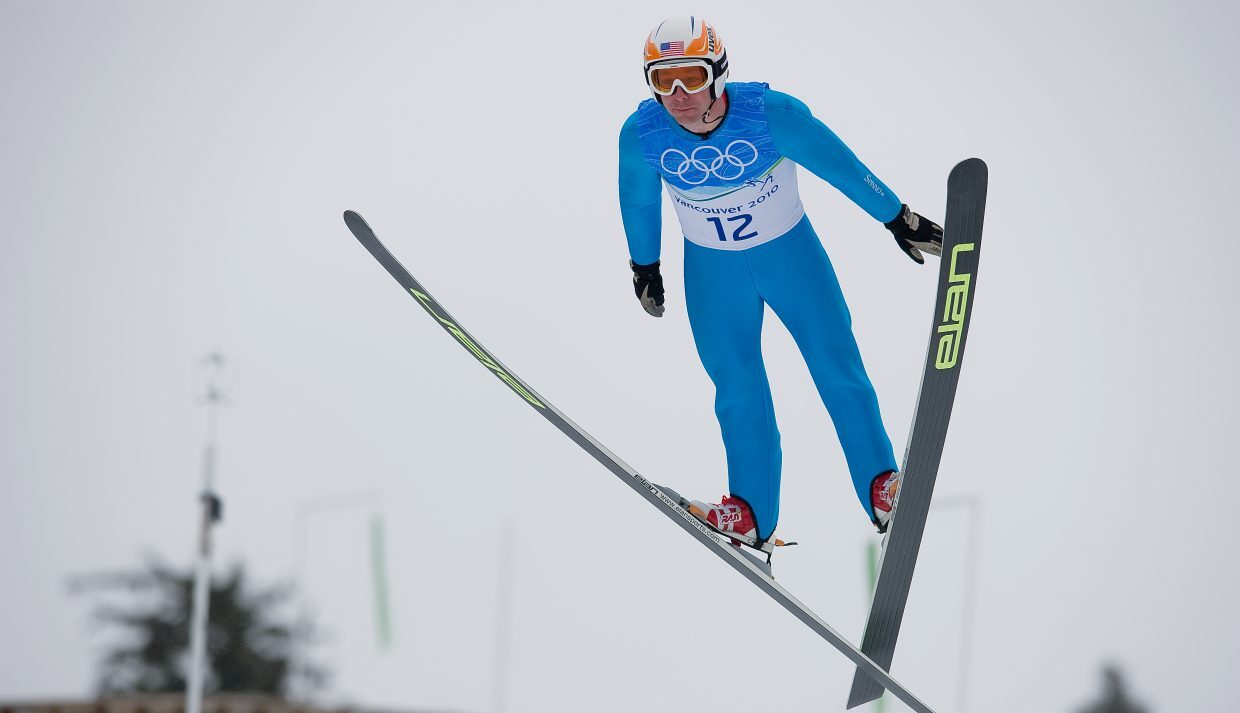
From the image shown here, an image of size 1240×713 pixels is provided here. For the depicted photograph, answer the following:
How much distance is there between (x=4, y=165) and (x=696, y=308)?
4781 cm

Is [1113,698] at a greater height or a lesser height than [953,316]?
lesser

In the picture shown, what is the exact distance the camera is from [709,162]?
12.3ft

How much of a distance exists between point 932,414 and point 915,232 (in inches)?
21.6

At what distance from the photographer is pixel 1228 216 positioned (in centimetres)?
3080

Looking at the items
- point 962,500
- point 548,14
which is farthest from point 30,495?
point 962,500

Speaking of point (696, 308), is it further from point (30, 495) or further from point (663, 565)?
point (30, 495)

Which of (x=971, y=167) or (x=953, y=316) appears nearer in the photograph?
(x=971, y=167)

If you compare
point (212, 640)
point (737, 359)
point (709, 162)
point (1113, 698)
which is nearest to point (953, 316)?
point (737, 359)

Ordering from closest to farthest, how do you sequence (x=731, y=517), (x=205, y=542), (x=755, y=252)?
1. (x=755, y=252)
2. (x=731, y=517)
3. (x=205, y=542)

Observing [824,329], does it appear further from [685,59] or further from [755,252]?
[685,59]

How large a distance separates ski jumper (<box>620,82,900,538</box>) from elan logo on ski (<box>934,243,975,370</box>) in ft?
1.00

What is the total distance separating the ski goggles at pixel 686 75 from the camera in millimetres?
3580

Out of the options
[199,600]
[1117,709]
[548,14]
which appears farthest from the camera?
[548,14]

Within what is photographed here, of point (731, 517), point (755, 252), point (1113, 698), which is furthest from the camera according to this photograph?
A: point (1113, 698)
